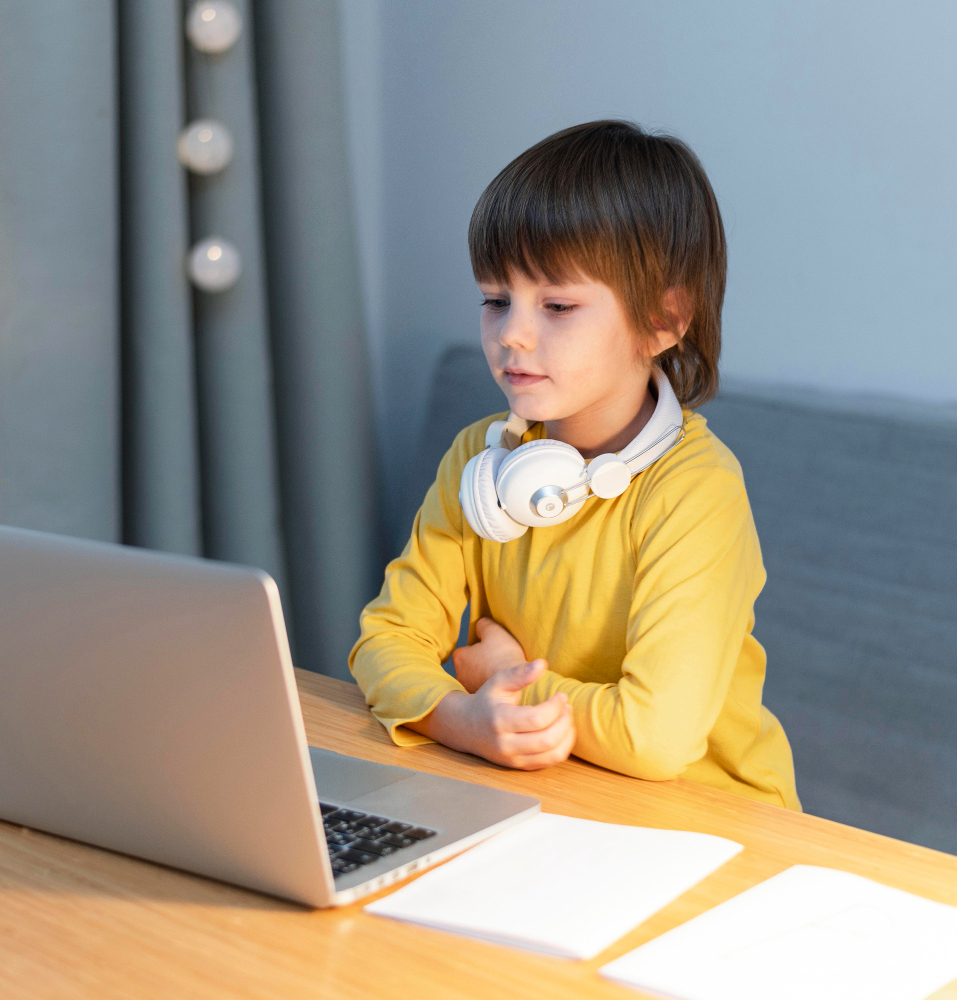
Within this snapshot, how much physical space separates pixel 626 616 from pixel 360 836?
1.30 feet

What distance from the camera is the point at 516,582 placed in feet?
3.51

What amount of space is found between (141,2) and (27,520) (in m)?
0.69

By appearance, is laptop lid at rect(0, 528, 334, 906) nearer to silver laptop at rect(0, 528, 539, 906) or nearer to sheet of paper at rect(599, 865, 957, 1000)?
silver laptop at rect(0, 528, 539, 906)

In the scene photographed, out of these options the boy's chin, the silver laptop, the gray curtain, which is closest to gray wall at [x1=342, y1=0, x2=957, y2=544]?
the gray curtain

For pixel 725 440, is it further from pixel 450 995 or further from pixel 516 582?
pixel 450 995

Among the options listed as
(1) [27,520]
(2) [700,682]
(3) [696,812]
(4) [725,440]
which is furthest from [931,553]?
(1) [27,520]

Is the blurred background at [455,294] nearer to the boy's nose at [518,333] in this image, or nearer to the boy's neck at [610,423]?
the boy's neck at [610,423]

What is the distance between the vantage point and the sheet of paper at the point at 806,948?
1.76ft

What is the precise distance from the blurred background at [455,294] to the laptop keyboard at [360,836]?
806 mm

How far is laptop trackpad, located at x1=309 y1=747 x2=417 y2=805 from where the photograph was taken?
0.76 metres

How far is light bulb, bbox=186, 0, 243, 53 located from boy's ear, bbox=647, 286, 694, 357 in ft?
2.78

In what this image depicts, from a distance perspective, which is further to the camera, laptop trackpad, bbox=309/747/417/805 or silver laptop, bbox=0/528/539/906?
laptop trackpad, bbox=309/747/417/805

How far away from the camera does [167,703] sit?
579mm

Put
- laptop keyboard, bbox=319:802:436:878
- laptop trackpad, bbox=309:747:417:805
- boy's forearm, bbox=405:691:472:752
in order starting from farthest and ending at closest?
boy's forearm, bbox=405:691:472:752, laptop trackpad, bbox=309:747:417:805, laptop keyboard, bbox=319:802:436:878
